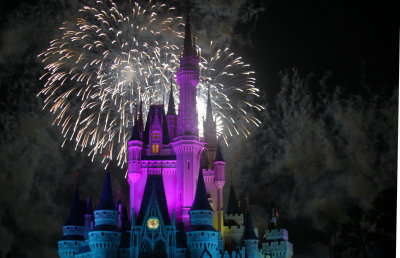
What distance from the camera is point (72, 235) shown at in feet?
229

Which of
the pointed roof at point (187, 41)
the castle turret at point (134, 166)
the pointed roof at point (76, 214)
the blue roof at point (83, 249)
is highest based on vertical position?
the pointed roof at point (187, 41)

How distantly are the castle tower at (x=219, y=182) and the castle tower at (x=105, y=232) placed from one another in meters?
10.3

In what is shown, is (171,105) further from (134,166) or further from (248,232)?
(248,232)

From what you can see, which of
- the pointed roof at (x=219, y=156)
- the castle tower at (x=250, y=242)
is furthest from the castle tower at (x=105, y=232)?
the pointed roof at (x=219, y=156)

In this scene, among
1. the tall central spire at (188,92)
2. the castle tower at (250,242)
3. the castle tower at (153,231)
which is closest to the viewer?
the castle tower at (153,231)

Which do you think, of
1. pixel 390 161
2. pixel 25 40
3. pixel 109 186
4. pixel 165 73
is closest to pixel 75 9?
pixel 25 40

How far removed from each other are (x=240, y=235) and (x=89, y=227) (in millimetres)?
14719

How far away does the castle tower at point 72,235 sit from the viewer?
69.7 m

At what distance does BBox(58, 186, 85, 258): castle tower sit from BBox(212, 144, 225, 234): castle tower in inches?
529

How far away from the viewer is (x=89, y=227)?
69.3 m

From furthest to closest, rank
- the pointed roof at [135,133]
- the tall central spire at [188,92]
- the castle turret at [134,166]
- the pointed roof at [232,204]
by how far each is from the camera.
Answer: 1. the pointed roof at [232,204]
2. the pointed roof at [135,133]
3. the castle turret at [134,166]
4. the tall central spire at [188,92]

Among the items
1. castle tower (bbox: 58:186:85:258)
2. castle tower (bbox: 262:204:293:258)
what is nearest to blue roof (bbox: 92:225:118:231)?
castle tower (bbox: 58:186:85:258)

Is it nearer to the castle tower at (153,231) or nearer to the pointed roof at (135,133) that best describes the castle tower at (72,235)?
the castle tower at (153,231)

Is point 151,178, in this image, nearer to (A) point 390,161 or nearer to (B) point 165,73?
(B) point 165,73
